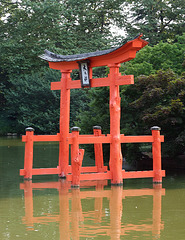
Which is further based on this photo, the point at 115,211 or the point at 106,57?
the point at 106,57

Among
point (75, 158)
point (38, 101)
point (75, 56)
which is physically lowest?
point (75, 158)

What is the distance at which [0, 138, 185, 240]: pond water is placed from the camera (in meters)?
8.19

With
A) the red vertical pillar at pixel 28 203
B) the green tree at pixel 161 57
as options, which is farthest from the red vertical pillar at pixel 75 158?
the green tree at pixel 161 57

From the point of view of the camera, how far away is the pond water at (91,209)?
8.19 metres

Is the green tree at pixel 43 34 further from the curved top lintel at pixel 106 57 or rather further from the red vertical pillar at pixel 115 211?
the red vertical pillar at pixel 115 211

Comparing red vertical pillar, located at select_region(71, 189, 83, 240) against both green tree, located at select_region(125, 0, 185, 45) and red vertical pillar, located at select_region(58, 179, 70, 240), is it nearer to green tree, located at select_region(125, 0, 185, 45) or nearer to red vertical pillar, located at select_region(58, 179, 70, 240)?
red vertical pillar, located at select_region(58, 179, 70, 240)

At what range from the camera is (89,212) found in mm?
10008

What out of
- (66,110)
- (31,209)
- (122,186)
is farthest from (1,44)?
(31,209)

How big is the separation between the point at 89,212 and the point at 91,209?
0.35 metres

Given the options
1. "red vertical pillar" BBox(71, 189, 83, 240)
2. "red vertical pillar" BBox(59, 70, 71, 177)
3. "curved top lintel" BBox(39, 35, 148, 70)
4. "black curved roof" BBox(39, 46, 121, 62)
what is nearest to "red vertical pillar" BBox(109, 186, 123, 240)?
"red vertical pillar" BBox(71, 189, 83, 240)

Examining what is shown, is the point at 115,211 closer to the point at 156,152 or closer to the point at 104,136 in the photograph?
the point at 104,136

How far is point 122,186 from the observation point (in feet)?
44.6

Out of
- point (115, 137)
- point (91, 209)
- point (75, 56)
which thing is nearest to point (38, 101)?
point (75, 56)

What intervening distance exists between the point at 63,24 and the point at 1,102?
9.12 m
